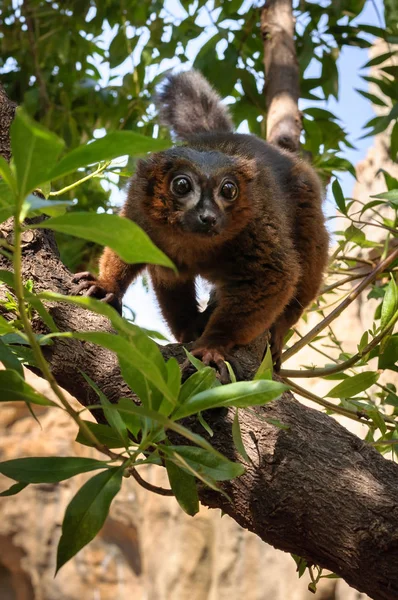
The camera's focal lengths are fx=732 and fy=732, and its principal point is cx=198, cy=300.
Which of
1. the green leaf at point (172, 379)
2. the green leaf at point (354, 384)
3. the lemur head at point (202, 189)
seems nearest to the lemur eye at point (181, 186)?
the lemur head at point (202, 189)

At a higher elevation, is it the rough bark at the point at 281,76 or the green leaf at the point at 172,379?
the rough bark at the point at 281,76

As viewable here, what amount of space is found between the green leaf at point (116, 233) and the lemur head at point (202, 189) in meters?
1.98

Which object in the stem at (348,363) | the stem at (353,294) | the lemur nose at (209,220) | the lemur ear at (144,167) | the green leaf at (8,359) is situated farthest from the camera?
the lemur ear at (144,167)

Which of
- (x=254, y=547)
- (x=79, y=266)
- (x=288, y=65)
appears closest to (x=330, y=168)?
(x=288, y=65)

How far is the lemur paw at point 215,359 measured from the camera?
227 centimetres

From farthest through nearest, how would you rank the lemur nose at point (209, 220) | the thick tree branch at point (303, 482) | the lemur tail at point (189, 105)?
the lemur tail at point (189, 105) < the lemur nose at point (209, 220) < the thick tree branch at point (303, 482)

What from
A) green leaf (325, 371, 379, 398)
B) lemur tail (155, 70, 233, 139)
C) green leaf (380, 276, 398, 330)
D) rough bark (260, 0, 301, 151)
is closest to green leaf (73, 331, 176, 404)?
green leaf (325, 371, 379, 398)

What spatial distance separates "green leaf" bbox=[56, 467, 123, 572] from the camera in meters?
1.30

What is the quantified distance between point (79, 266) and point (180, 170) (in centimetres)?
118

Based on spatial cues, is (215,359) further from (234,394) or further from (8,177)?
(8,177)

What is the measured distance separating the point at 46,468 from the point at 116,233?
525mm

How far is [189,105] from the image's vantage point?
3783mm

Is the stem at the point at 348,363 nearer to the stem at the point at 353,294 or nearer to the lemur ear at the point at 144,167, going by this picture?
the stem at the point at 353,294

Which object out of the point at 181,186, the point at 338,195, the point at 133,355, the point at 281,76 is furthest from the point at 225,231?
the point at 133,355
